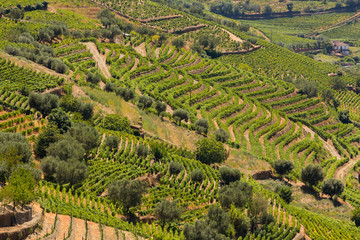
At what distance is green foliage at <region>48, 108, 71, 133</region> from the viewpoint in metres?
59.0

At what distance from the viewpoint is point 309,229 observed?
54.9 metres

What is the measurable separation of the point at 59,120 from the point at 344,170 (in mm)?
64770

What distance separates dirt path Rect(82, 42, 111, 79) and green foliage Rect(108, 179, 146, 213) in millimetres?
59109

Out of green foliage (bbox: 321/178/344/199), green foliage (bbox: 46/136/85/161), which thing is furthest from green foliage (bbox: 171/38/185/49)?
green foliage (bbox: 46/136/85/161)

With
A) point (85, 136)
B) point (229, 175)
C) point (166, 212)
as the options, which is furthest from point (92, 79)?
point (166, 212)

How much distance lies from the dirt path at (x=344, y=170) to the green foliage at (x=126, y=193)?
184 feet

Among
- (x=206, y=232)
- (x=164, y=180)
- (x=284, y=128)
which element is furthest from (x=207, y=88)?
(x=206, y=232)

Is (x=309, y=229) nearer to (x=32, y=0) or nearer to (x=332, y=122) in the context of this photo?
(x=332, y=122)

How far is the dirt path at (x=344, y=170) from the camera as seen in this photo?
89.3 m

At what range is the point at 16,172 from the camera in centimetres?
3816

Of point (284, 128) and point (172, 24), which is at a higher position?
point (172, 24)

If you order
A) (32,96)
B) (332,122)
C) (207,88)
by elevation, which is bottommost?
(332,122)

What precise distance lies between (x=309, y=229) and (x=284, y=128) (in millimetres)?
50759

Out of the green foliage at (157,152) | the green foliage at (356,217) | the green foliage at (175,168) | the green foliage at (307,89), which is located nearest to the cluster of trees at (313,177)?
the green foliage at (356,217)
